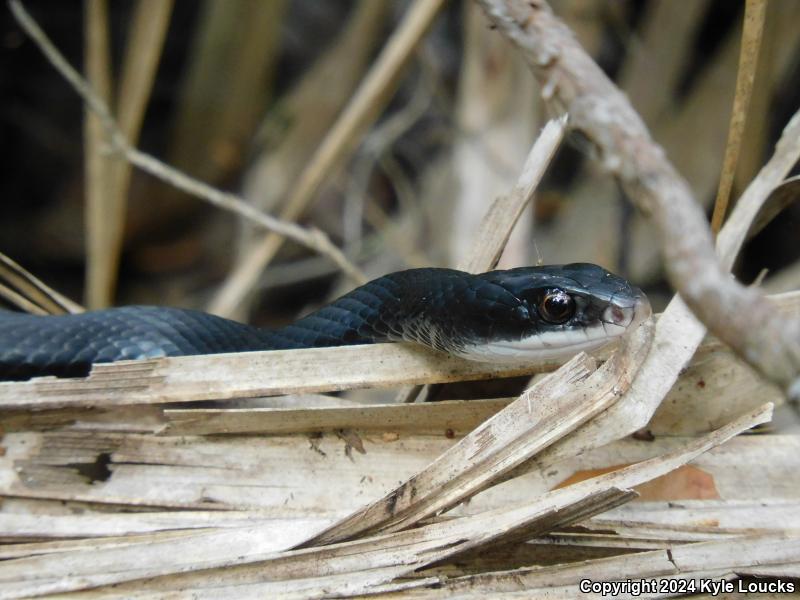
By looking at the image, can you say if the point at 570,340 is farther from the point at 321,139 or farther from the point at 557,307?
the point at 321,139

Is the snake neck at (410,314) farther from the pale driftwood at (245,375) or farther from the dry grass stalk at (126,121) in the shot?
the dry grass stalk at (126,121)

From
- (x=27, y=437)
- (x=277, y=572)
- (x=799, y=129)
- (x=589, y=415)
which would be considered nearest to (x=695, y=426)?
(x=589, y=415)

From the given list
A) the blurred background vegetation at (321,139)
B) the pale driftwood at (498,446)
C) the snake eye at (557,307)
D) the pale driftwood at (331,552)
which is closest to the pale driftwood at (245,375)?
the snake eye at (557,307)

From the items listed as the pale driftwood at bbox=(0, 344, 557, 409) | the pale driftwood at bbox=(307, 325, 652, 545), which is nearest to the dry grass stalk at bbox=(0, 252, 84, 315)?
the pale driftwood at bbox=(0, 344, 557, 409)

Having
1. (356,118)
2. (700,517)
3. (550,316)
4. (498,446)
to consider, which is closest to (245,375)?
(498,446)

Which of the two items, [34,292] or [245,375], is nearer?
[245,375]

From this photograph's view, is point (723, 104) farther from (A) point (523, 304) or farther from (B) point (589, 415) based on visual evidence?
(B) point (589, 415)

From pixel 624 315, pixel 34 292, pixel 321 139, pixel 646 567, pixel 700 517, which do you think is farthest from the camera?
pixel 321 139
